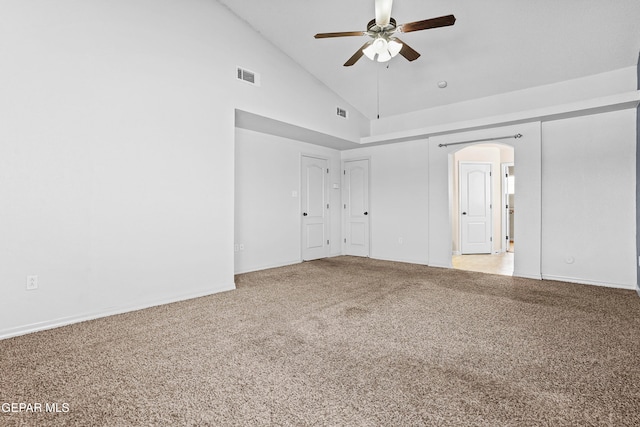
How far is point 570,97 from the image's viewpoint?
4.70 m

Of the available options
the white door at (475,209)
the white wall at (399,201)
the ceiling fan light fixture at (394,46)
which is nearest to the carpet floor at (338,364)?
the white wall at (399,201)

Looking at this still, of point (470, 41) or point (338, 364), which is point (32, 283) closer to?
point (338, 364)

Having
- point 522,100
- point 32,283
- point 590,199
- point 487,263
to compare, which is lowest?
point 487,263

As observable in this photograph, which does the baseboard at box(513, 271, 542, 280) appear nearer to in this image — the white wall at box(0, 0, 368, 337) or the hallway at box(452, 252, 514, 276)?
the hallway at box(452, 252, 514, 276)

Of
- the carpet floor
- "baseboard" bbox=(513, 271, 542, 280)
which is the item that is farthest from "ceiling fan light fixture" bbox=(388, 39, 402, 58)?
"baseboard" bbox=(513, 271, 542, 280)

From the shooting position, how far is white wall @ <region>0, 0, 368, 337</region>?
2.83 m

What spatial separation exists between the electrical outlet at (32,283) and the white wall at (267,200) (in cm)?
273

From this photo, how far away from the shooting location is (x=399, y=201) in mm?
6605

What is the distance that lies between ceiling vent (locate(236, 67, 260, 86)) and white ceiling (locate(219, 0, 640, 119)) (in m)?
0.68

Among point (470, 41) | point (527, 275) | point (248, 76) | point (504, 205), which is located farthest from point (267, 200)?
point (504, 205)

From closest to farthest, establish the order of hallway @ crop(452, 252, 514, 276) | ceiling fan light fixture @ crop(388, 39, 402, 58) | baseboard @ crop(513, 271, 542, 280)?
ceiling fan light fixture @ crop(388, 39, 402, 58) < baseboard @ crop(513, 271, 542, 280) < hallway @ crop(452, 252, 514, 276)

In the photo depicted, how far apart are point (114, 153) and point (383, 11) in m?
2.97

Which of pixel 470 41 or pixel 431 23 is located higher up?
pixel 470 41

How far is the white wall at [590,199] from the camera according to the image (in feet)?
14.5
